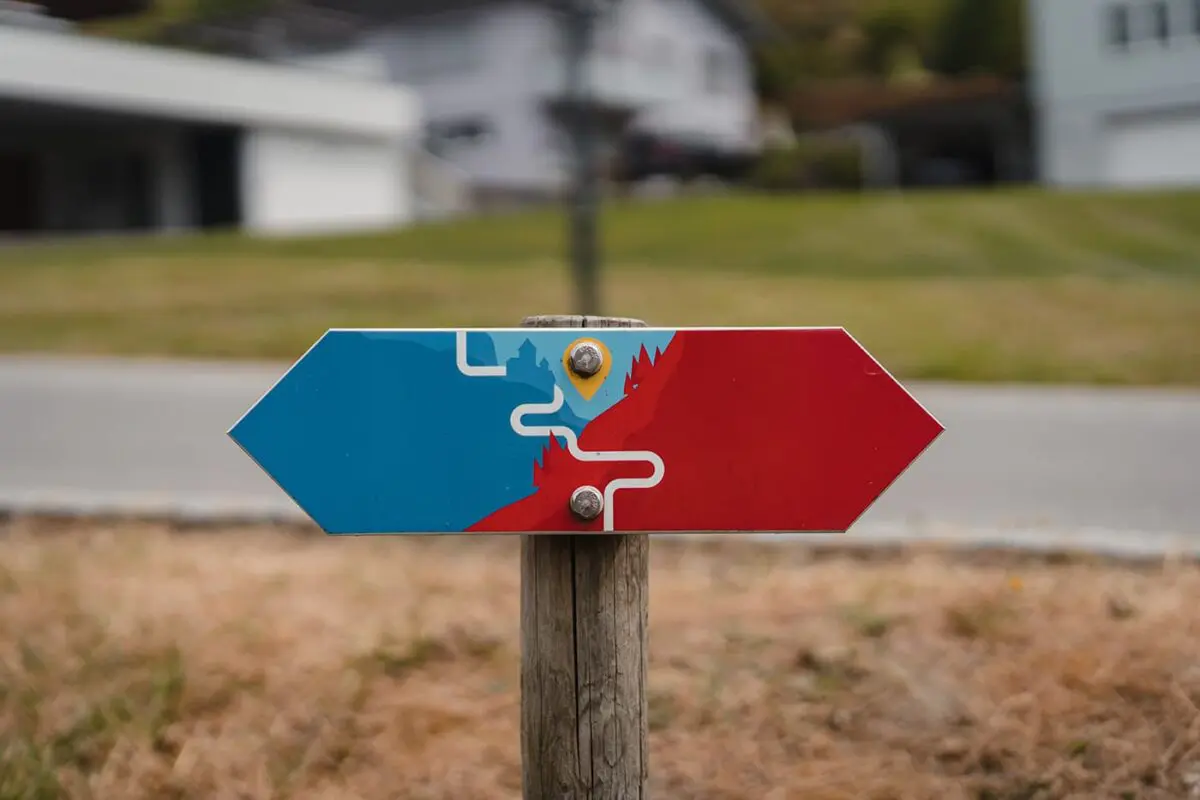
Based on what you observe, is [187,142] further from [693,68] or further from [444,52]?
[693,68]

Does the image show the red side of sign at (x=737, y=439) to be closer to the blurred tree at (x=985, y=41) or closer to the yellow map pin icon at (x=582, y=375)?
the yellow map pin icon at (x=582, y=375)

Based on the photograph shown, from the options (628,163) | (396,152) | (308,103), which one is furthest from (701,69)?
(308,103)

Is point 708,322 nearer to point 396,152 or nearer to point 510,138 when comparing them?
point 396,152

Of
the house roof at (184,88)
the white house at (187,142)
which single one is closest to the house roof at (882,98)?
the white house at (187,142)

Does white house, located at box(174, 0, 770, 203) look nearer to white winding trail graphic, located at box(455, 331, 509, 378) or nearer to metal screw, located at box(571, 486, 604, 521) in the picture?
white winding trail graphic, located at box(455, 331, 509, 378)

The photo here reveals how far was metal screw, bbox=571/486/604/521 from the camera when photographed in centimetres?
170

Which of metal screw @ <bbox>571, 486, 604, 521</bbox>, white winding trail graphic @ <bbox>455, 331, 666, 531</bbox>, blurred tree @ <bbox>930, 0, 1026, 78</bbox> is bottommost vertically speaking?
metal screw @ <bbox>571, 486, 604, 521</bbox>

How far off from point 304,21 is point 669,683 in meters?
24.8

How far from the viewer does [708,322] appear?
11312mm

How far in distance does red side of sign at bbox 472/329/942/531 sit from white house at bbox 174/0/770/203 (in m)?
21.2

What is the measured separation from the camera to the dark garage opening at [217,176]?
84.7ft

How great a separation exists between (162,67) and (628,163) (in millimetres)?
13788

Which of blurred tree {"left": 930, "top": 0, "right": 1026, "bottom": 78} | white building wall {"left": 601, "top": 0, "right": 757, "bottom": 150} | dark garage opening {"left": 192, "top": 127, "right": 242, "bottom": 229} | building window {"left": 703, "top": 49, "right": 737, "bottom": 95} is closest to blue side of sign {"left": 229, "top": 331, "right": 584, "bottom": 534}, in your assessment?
dark garage opening {"left": 192, "top": 127, "right": 242, "bottom": 229}

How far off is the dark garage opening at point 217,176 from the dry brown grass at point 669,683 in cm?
2317
